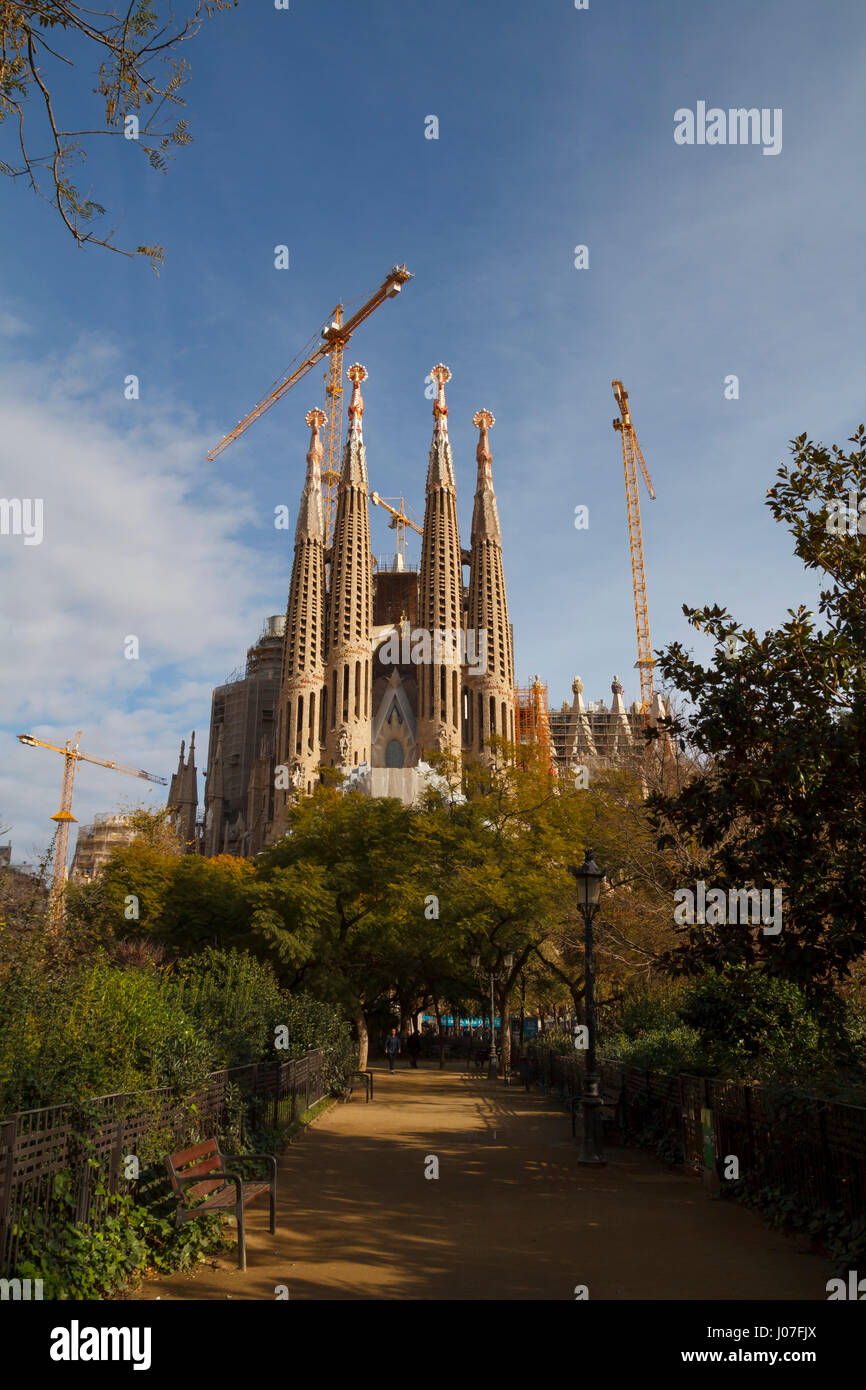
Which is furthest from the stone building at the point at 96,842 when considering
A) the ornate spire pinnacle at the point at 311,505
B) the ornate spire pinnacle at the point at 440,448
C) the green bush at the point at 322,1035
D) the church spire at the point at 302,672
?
the green bush at the point at 322,1035

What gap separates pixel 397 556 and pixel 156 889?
294ft

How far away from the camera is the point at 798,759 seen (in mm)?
9125

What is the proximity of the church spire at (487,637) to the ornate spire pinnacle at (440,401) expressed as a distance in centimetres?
762

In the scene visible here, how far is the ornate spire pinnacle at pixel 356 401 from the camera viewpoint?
103312 millimetres

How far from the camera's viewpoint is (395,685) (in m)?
96.4

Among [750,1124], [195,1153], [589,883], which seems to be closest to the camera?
[195,1153]

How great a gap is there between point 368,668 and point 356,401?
34.7 meters

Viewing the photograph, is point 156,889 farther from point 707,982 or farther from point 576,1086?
point 707,982

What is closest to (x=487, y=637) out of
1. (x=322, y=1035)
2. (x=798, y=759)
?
(x=322, y=1035)

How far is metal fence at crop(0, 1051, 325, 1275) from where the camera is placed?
18.1 feet

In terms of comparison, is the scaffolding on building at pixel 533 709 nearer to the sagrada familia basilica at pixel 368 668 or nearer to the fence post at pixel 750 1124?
the sagrada familia basilica at pixel 368 668

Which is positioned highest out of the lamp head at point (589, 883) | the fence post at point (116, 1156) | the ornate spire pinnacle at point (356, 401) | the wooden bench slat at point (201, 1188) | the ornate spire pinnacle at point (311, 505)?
the ornate spire pinnacle at point (356, 401)

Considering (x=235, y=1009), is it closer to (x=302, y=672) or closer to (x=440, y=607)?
(x=302, y=672)
